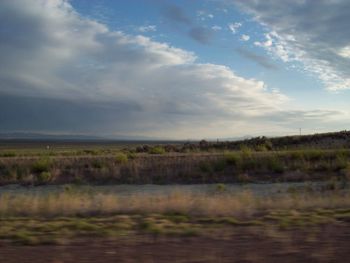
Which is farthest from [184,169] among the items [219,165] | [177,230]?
[177,230]

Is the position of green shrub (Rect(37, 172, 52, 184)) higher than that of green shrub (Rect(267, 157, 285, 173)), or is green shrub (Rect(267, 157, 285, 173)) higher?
green shrub (Rect(267, 157, 285, 173))

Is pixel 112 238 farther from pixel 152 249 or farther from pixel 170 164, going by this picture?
pixel 170 164

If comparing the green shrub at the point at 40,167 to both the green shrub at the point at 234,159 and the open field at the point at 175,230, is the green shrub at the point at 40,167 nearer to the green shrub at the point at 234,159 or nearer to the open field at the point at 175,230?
the green shrub at the point at 234,159

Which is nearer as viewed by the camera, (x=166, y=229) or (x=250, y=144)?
(x=166, y=229)

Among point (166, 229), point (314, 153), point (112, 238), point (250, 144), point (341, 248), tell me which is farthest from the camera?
point (250, 144)

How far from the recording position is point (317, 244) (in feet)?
34.1

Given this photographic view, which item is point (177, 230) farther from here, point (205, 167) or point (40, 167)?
point (40, 167)

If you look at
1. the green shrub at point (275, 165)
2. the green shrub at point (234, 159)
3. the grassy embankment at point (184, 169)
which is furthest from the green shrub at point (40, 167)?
the green shrub at point (275, 165)

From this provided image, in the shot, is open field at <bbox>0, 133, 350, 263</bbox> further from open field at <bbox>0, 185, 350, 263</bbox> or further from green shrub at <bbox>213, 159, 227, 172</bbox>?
green shrub at <bbox>213, 159, 227, 172</bbox>

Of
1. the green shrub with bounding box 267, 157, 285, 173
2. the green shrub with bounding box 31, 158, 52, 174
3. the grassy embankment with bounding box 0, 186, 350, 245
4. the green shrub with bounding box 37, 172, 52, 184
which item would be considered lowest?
the green shrub with bounding box 37, 172, 52, 184

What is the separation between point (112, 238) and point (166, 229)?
4.69ft

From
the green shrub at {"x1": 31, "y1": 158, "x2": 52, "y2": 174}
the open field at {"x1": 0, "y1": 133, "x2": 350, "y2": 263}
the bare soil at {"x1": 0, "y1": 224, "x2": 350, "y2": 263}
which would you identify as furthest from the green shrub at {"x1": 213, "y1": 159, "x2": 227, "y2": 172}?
the bare soil at {"x1": 0, "y1": 224, "x2": 350, "y2": 263}

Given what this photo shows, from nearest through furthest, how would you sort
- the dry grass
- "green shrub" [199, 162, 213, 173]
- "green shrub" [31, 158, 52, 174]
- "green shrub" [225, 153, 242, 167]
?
the dry grass → "green shrub" [199, 162, 213, 173] → "green shrub" [31, 158, 52, 174] → "green shrub" [225, 153, 242, 167]

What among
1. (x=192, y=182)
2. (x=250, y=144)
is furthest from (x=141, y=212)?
(x=250, y=144)
